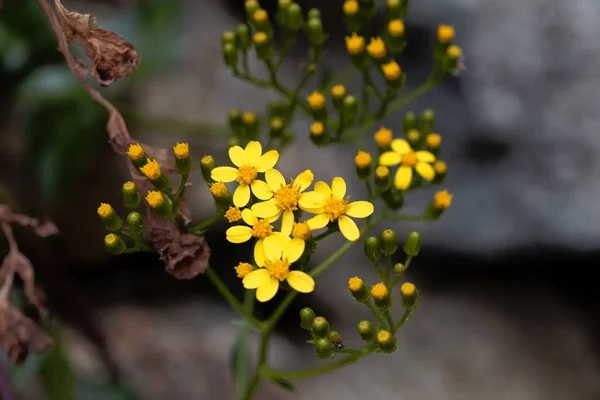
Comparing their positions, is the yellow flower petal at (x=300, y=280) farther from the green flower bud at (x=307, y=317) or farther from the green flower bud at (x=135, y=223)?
the green flower bud at (x=135, y=223)

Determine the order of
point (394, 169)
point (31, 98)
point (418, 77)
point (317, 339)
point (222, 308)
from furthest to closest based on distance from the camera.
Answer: point (222, 308), point (418, 77), point (31, 98), point (394, 169), point (317, 339)

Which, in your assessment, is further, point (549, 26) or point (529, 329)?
point (529, 329)

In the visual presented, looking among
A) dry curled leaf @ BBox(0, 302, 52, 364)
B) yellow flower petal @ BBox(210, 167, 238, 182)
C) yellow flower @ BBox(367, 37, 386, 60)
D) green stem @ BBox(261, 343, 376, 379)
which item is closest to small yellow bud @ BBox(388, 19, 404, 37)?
yellow flower @ BBox(367, 37, 386, 60)

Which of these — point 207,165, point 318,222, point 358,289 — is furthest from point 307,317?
point 207,165

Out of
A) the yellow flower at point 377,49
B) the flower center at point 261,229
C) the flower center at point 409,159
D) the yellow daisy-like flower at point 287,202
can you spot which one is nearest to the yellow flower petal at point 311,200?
the yellow daisy-like flower at point 287,202

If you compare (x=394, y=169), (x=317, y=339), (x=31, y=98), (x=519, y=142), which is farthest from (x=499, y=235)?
(x=31, y=98)

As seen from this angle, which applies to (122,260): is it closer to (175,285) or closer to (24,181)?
(175,285)
